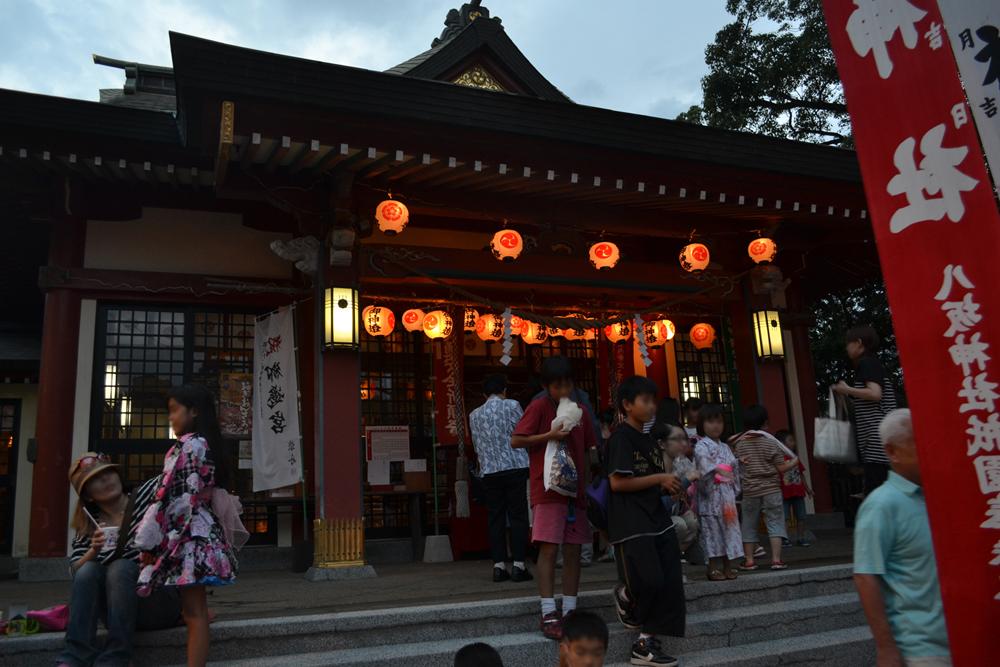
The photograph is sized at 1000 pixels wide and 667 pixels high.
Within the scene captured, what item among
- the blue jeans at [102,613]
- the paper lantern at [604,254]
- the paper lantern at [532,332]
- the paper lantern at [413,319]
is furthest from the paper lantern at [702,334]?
the blue jeans at [102,613]

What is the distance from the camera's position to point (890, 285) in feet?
8.48

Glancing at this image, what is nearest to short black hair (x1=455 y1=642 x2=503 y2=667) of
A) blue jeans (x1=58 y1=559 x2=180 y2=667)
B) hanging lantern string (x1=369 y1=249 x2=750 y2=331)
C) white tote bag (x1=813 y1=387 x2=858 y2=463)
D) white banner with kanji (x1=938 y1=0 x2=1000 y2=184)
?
blue jeans (x1=58 y1=559 x2=180 y2=667)

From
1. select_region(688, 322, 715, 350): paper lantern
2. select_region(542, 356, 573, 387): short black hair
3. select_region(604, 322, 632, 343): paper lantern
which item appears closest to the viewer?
select_region(542, 356, 573, 387): short black hair

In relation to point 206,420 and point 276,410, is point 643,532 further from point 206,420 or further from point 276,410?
point 276,410

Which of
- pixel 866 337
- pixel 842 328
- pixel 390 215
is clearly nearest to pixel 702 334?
pixel 390 215

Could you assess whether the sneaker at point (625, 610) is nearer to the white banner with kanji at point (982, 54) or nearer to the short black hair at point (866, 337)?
the short black hair at point (866, 337)

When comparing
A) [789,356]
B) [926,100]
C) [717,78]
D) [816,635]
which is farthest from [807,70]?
[926,100]

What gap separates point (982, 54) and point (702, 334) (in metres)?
8.89

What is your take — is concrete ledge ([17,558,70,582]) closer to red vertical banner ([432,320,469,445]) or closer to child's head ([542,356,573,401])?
red vertical banner ([432,320,469,445])

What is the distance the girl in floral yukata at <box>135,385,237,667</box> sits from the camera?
3.91 metres

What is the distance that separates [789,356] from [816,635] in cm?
699

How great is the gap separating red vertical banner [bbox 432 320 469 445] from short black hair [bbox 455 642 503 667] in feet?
25.4

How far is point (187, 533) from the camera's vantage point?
13.2ft

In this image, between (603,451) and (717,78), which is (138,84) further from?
(717,78)
